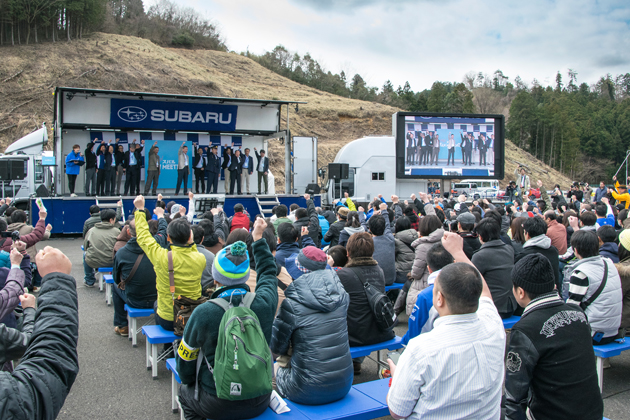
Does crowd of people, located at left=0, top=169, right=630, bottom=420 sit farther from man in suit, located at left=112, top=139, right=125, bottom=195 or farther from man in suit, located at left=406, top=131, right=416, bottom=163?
man in suit, located at left=406, top=131, right=416, bottom=163

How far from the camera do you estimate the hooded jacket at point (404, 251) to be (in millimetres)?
6500

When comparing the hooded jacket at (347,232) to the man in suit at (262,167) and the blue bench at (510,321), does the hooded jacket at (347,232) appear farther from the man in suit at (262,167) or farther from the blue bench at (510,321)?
the man in suit at (262,167)

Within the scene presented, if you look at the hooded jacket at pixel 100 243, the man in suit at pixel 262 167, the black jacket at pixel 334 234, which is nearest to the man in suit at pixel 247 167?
the man in suit at pixel 262 167

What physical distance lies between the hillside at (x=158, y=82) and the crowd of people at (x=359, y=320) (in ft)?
94.4

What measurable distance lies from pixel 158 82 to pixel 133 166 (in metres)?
24.4

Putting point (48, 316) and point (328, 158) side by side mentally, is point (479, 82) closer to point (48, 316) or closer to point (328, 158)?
point (328, 158)

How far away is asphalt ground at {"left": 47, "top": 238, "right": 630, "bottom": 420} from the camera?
3814mm

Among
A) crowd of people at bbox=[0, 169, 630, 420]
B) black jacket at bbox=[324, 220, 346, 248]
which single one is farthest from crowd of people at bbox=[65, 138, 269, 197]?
crowd of people at bbox=[0, 169, 630, 420]

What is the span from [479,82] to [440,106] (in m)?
34.1

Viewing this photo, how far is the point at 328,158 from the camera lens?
3781 centimetres

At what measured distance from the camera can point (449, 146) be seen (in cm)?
2089

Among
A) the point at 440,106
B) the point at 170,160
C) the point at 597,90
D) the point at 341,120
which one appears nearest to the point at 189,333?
the point at 170,160

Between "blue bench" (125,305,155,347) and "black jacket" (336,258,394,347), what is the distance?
2450 mm

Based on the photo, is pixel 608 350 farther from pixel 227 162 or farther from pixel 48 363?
pixel 227 162
